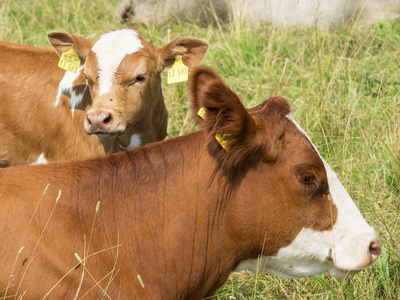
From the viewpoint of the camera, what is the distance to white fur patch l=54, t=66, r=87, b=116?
241 inches

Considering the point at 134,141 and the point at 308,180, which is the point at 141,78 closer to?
the point at 134,141

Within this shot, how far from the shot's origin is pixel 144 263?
333 cm

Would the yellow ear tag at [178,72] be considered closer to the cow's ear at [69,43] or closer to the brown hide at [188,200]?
the cow's ear at [69,43]

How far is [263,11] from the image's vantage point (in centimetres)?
978

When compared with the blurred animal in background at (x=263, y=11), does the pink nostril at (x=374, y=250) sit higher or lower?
higher

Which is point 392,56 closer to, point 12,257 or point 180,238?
point 180,238

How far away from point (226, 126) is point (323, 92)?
3.92 m

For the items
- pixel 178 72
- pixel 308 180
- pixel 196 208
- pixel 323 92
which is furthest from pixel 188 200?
pixel 323 92

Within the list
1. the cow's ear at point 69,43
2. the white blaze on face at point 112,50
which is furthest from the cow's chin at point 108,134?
the cow's ear at point 69,43

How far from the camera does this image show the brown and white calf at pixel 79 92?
559cm

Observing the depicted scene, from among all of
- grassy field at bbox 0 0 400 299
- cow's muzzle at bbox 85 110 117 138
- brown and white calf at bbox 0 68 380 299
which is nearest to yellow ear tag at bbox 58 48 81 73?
cow's muzzle at bbox 85 110 117 138

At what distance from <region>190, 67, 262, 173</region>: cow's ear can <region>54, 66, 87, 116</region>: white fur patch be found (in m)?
2.92

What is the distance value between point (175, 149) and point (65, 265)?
82cm

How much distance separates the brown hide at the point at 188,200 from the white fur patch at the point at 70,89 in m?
2.73
